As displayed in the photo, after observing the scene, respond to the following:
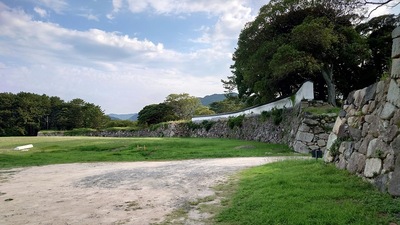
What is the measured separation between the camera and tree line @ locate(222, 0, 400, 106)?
13.7 metres

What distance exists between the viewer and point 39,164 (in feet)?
35.7

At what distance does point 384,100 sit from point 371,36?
1429 cm

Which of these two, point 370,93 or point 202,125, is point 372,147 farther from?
point 202,125

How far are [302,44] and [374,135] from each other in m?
9.82

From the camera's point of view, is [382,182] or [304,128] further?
[304,128]

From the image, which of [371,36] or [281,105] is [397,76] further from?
[371,36]

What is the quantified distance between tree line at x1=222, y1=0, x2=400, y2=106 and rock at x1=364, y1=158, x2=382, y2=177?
8.84 metres

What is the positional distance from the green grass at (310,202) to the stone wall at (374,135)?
237mm

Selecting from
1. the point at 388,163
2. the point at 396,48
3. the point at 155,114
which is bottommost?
the point at 388,163

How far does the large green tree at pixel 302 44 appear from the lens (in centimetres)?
1358

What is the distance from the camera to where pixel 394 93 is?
4.83 meters

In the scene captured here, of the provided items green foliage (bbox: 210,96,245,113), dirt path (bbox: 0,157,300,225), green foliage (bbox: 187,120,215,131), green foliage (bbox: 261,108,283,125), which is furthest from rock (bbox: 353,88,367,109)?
green foliage (bbox: 210,96,245,113)

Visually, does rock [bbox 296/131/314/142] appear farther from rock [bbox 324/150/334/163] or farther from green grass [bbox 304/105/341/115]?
rock [bbox 324/150/334/163]

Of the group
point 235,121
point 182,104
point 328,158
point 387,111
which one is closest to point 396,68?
point 387,111
